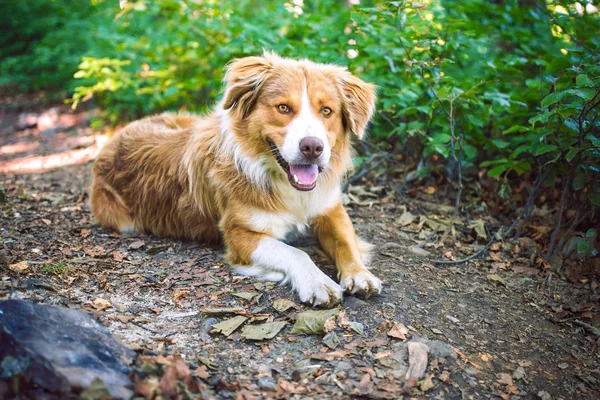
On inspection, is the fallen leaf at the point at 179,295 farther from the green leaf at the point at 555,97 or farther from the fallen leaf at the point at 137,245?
the green leaf at the point at 555,97

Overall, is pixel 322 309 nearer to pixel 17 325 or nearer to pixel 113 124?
pixel 17 325

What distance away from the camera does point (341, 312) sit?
323 centimetres

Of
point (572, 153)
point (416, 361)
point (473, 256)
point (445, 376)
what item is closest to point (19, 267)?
point (416, 361)

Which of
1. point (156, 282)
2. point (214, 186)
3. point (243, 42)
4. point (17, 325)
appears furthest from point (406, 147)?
point (17, 325)

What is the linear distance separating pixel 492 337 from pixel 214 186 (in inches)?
91.2

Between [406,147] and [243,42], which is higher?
[243,42]

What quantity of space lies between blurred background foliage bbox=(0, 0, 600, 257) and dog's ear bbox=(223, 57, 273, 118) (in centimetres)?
122

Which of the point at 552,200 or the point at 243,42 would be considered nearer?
the point at 552,200

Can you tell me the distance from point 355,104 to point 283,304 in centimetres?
164

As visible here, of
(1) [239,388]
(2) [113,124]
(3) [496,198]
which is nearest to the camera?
(1) [239,388]

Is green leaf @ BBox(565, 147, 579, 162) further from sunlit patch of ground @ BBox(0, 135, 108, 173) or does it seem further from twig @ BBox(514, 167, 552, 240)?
sunlit patch of ground @ BBox(0, 135, 108, 173)

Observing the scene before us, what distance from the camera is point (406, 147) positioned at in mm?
5730

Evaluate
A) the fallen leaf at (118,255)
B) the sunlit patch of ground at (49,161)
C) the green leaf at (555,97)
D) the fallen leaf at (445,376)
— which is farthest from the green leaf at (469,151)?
the sunlit patch of ground at (49,161)

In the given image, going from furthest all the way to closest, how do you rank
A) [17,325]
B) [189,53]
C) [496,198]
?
[189,53], [496,198], [17,325]
